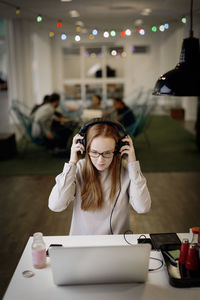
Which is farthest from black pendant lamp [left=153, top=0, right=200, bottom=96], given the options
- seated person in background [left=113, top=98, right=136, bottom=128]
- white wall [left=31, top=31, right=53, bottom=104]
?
white wall [left=31, top=31, right=53, bottom=104]

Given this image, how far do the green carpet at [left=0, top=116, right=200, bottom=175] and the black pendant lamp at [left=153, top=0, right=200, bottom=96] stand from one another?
13.0 ft

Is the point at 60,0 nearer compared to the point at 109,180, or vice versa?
the point at 109,180

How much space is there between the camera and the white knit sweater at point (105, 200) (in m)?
1.91

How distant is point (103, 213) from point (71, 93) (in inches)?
462

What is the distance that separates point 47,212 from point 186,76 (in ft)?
9.07

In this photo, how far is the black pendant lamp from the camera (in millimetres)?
1585

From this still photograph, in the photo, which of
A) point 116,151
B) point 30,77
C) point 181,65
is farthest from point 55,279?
point 30,77

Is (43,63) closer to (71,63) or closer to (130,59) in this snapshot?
(71,63)

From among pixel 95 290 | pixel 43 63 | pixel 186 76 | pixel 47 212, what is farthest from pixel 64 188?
pixel 43 63

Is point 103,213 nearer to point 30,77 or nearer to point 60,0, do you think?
point 60,0

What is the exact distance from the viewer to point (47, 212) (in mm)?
4031

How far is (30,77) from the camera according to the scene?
1046 centimetres

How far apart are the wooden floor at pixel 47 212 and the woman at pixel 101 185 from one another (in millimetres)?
1054

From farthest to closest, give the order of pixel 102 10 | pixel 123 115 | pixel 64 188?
pixel 102 10 → pixel 123 115 → pixel 64 188
